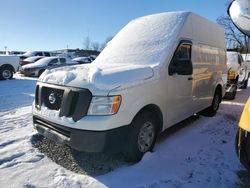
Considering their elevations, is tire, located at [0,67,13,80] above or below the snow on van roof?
below

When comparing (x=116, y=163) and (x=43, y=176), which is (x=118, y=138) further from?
(x=43, y=176)

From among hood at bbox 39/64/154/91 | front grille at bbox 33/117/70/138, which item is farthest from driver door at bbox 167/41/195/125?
front grille at bbox 33/117/70/138

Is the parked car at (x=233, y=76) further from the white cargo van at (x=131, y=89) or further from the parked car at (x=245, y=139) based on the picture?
the parked car at (x=245, y=139)

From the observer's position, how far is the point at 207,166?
3.64 m

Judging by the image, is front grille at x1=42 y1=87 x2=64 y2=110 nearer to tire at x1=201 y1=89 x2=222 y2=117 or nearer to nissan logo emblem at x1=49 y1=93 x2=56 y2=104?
nissan logo emblem at x1=49 y1=93 x2=56 y2=104

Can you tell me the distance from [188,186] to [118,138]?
3.48 feet

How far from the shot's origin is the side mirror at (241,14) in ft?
6.16

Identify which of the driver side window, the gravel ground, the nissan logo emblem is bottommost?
the gravel ground

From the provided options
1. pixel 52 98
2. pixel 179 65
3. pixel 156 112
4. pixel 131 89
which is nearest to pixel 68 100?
pixel 52 98

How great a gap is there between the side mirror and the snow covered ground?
81.0 inches

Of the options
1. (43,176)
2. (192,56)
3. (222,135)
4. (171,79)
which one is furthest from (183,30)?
(43,176)

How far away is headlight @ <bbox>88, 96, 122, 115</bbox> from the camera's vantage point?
315 centimetres

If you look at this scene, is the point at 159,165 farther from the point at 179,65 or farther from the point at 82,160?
the point at 179,65

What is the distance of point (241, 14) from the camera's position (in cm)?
191
